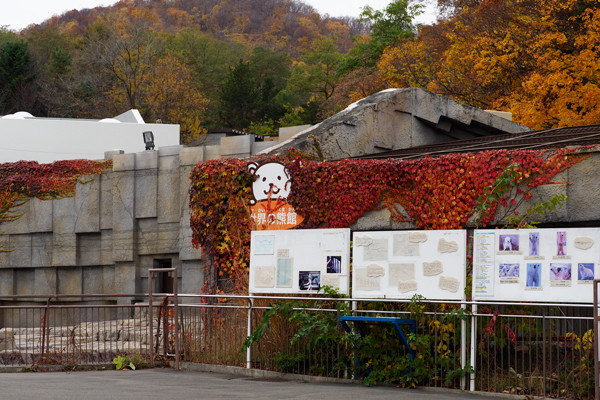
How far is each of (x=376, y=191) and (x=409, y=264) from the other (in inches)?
92.3

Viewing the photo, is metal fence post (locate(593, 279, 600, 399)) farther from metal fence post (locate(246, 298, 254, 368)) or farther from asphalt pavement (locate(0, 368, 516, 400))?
metal fence post (locate(246, 298, 254, 368))

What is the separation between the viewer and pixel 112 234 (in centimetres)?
2569

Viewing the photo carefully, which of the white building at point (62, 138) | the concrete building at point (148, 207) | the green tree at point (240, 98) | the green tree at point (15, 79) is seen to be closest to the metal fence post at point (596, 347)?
the concrete building at point (148, 207)

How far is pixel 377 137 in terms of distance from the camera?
18.3m

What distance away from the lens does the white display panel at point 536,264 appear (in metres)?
9.94

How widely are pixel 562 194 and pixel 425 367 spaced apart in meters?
3.07

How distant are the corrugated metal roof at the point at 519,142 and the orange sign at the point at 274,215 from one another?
232cm

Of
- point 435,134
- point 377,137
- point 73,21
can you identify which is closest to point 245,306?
point 377,137

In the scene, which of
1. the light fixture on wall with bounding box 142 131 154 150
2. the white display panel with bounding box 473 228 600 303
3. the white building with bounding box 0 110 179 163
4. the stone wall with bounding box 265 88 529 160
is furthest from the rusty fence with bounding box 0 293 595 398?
the white building with bounding box 0 110 179 163

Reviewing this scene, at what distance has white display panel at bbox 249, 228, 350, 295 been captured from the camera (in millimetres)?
11852

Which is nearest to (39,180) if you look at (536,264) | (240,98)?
(536,264)

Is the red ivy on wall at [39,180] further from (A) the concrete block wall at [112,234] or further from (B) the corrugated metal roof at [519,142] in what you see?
(B) the corrugated metal roof at [519,142]

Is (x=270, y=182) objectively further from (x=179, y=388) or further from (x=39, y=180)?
(x=39, y=180)

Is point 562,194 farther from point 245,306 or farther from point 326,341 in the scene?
point 245,306
